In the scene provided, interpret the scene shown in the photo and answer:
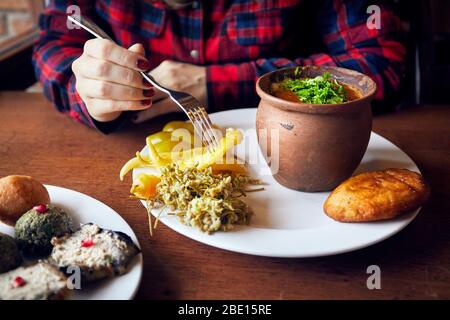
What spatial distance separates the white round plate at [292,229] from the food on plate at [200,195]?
0.06ft

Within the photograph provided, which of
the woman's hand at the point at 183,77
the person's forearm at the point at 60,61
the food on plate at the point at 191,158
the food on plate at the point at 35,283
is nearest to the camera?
the food on plate at the point at 35,283

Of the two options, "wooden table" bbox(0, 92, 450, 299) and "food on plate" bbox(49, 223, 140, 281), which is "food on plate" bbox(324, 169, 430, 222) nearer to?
"wooden table" bbox(0, 92, 450, 299)

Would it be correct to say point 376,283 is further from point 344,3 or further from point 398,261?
point 344,3

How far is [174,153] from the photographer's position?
3.43 feet

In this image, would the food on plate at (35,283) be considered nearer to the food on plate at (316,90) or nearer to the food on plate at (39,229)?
the food on plate at (39,229)

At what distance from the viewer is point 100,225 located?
0.82 meters

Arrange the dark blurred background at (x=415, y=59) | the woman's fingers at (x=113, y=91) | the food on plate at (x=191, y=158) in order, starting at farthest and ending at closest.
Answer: the dark blurred background at (x=415, y=59), the woman's fingers at (x=113, y=91), the food on plate at (x=191, y=158)

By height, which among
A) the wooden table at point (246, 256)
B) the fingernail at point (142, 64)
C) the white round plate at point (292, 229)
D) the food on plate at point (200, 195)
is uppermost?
the fingernail at point (142, 64)

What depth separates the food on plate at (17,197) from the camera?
2.72 feet

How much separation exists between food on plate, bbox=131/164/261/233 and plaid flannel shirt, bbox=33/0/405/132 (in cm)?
A: 62

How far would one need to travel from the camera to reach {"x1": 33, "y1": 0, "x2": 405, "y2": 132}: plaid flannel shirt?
4.87 ft

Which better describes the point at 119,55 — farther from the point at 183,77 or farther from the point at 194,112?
the point at 183,77

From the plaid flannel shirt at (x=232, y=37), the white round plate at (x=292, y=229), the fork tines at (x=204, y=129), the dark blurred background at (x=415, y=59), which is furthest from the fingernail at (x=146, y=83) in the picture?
the dark blurred background at (x=415, y=59)

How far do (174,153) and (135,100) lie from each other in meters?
0.18
